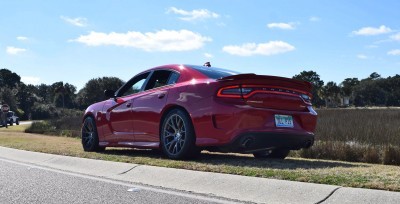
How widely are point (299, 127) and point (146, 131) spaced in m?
2.52

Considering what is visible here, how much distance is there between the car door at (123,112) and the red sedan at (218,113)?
0.28ft

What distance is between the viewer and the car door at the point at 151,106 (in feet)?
24.3

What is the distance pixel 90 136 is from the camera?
31.2 feet

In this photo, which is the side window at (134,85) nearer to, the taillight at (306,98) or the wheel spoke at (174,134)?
the wheel spoke at (174,134)

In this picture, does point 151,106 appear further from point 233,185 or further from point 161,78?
point 233,185

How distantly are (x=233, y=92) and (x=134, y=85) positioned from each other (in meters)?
2.81

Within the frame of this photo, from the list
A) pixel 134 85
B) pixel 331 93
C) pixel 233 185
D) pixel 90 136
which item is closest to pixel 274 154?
pixel 233 185

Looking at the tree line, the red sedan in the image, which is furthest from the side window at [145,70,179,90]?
the tree line

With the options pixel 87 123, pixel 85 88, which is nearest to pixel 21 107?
pixel 85 88

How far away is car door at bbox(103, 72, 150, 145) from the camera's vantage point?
8.20 m

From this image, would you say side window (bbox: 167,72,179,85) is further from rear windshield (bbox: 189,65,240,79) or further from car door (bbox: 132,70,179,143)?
rear windshield (bbox: 189,65,240,79)

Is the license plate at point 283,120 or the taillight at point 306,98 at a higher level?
the taillight at point 306,98

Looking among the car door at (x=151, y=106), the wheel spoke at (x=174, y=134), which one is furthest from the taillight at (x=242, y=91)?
the car door at (x=151, y=106)

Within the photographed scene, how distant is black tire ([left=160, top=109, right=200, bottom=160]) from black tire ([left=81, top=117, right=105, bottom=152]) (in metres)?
2.51
